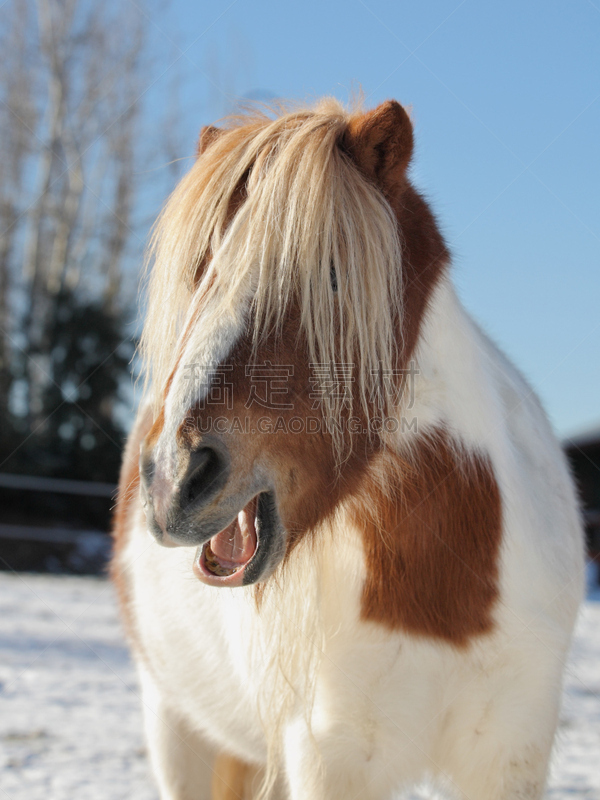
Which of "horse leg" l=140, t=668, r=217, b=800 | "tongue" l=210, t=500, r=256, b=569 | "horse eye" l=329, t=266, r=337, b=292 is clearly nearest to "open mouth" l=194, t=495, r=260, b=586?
"tongue" l=210, t=500, r=256, b=569

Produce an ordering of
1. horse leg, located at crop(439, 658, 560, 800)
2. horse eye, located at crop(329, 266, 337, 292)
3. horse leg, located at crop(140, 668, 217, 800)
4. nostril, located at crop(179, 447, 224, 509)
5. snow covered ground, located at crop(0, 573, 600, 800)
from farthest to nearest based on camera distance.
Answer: snow covered ground, located at crop(0, 573, 600, 800), horse leg, located at crop(140, 668, 217, 800), horse leg, located at crop(439, 658, 560, 800), horse eye, located at crop(329, 266, 337, 292), nostril, located at crop(179, 447, 224, 509)

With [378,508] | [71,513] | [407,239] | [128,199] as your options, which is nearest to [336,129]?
[407,239]

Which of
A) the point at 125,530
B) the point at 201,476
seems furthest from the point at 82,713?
the point at 201,476

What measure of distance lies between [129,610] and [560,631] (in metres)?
1.81

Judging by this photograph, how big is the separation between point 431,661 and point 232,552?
56cm

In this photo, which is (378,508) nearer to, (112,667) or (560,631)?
(560,631)

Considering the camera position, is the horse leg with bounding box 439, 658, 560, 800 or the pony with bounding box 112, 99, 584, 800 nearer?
the pony with bounding box 112, 99, 584, 800

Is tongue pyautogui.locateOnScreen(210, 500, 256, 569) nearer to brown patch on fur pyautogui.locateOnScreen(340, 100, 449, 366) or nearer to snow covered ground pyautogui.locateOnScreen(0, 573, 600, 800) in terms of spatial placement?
brown patch on fur pyautogui.locateOnScreen(340, 100, 449, 366)

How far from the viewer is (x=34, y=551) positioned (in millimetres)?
10648

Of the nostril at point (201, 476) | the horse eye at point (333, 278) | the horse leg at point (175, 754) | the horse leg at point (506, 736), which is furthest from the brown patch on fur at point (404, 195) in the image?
the horse leg at point (175, 754)

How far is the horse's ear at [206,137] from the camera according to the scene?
1836 mm

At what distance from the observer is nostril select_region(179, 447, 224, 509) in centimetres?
119

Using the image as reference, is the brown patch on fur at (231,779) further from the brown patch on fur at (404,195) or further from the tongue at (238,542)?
the brown patch on fur at (404,195)

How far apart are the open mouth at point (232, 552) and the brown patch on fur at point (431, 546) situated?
330 millimetres
